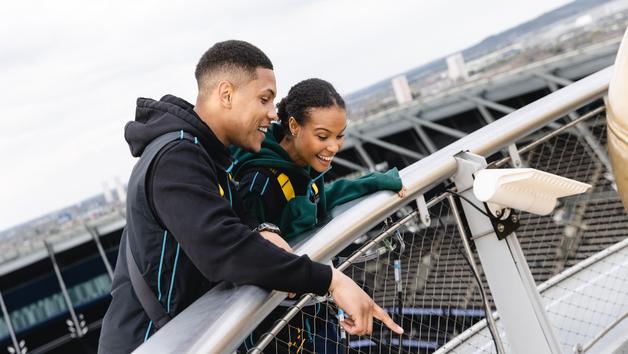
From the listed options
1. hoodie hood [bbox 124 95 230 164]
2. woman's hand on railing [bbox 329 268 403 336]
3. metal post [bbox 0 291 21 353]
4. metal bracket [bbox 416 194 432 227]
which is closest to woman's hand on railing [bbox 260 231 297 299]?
woman's hand on railing [bbox 329 268 403 336]

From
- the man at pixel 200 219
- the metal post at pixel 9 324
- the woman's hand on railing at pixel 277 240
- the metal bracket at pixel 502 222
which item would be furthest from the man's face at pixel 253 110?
the metal post at pixel 9 324

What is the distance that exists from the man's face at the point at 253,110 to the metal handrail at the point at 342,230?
1.07 feet

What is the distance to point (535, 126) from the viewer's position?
6.81ft

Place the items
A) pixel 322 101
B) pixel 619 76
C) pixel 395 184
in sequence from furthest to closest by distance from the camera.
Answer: pixel 322 101 < pixel 619 76 < pixel 395 184

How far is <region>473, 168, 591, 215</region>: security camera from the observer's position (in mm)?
1633

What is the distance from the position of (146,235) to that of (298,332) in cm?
64

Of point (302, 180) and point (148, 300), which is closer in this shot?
point (148, 300)

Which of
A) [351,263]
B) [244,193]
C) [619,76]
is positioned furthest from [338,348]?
[619,76]

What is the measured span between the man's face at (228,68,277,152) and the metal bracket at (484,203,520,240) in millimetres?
715

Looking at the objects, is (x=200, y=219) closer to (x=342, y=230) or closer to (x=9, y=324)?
(x=342, y=230)

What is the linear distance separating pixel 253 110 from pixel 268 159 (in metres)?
0.27

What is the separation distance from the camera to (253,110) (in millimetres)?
1654

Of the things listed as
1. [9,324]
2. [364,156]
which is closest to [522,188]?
[364,156]

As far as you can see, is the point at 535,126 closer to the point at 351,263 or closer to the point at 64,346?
the point at 351,263
